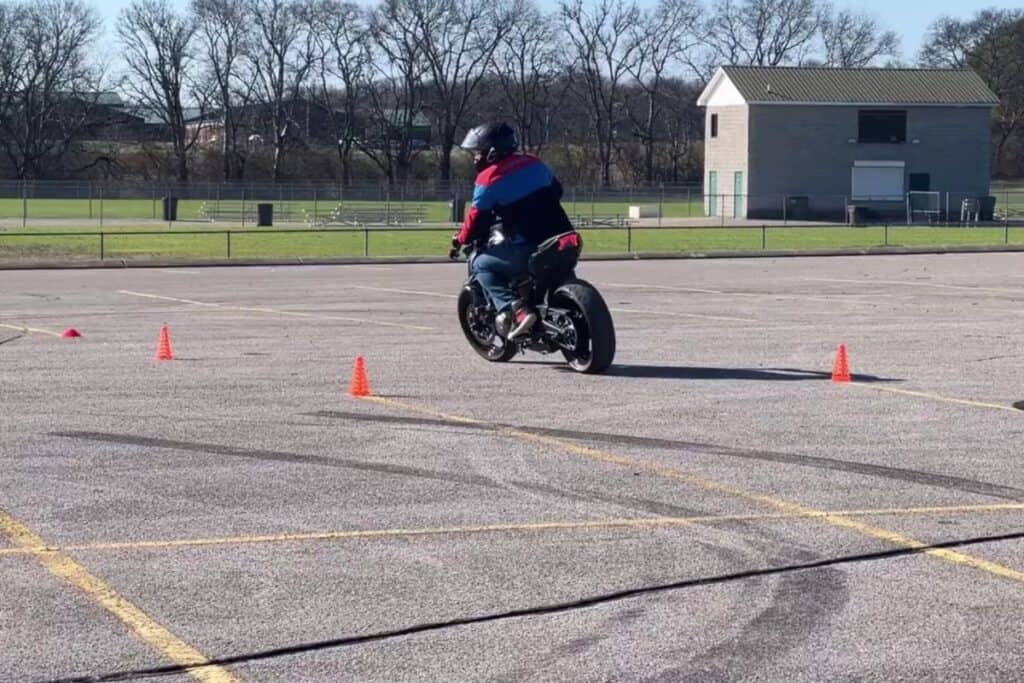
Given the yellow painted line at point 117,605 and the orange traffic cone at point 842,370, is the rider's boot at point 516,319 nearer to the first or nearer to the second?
the orange traffic cone at point 842,370

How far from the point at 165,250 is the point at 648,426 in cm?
3623

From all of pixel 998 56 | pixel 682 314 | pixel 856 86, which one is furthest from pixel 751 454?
pixel 998 56

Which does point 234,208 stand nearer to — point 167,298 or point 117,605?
point 167,298

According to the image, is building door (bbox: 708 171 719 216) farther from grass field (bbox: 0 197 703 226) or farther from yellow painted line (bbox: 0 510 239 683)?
yellow painted line (bbox: 0 510 239 683)

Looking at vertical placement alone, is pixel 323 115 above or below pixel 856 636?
above

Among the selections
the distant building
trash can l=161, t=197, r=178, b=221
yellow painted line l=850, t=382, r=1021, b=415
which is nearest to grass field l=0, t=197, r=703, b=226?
trash can l=161, t=197, r=178, b=221

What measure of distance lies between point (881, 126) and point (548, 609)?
75504 millimetres

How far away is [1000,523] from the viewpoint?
8180mm

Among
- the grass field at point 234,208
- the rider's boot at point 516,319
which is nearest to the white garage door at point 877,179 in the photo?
the grass field at point 234,208

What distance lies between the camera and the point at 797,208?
3002 inches

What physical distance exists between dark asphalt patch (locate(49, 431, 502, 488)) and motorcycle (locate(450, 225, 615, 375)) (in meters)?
4.55

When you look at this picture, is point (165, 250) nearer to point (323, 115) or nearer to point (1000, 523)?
point (1000, 523)

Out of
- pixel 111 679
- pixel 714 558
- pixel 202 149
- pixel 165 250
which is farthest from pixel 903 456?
pixel 202 149

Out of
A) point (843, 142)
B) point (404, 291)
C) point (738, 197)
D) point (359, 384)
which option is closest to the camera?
point (359, 384)
